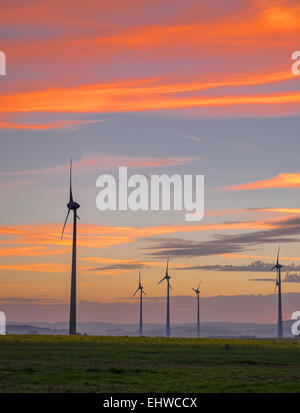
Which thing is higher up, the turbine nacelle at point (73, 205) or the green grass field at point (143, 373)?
the turbine nacelle at point (73, 205)

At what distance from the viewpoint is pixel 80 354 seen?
Result: 264 ft

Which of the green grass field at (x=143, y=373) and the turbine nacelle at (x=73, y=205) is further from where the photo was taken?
the turbine nacelle at (x=73, y=205)

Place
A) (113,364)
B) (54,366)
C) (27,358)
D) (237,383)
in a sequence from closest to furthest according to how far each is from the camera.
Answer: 1. (237,383)
2. (54,366)
3. (113,364)
4. (27,358)

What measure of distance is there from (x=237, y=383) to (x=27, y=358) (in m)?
27.7

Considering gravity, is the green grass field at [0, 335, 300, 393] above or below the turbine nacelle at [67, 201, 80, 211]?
below

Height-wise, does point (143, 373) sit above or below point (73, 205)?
below

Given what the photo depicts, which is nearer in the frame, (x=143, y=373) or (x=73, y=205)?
(x=143, y=373)

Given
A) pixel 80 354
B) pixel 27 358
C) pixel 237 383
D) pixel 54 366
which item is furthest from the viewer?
pixel 80 354

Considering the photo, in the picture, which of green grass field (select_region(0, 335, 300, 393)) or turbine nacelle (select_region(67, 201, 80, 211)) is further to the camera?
Result: turbine nacelle (select_region(67, 201, 80, 211))
